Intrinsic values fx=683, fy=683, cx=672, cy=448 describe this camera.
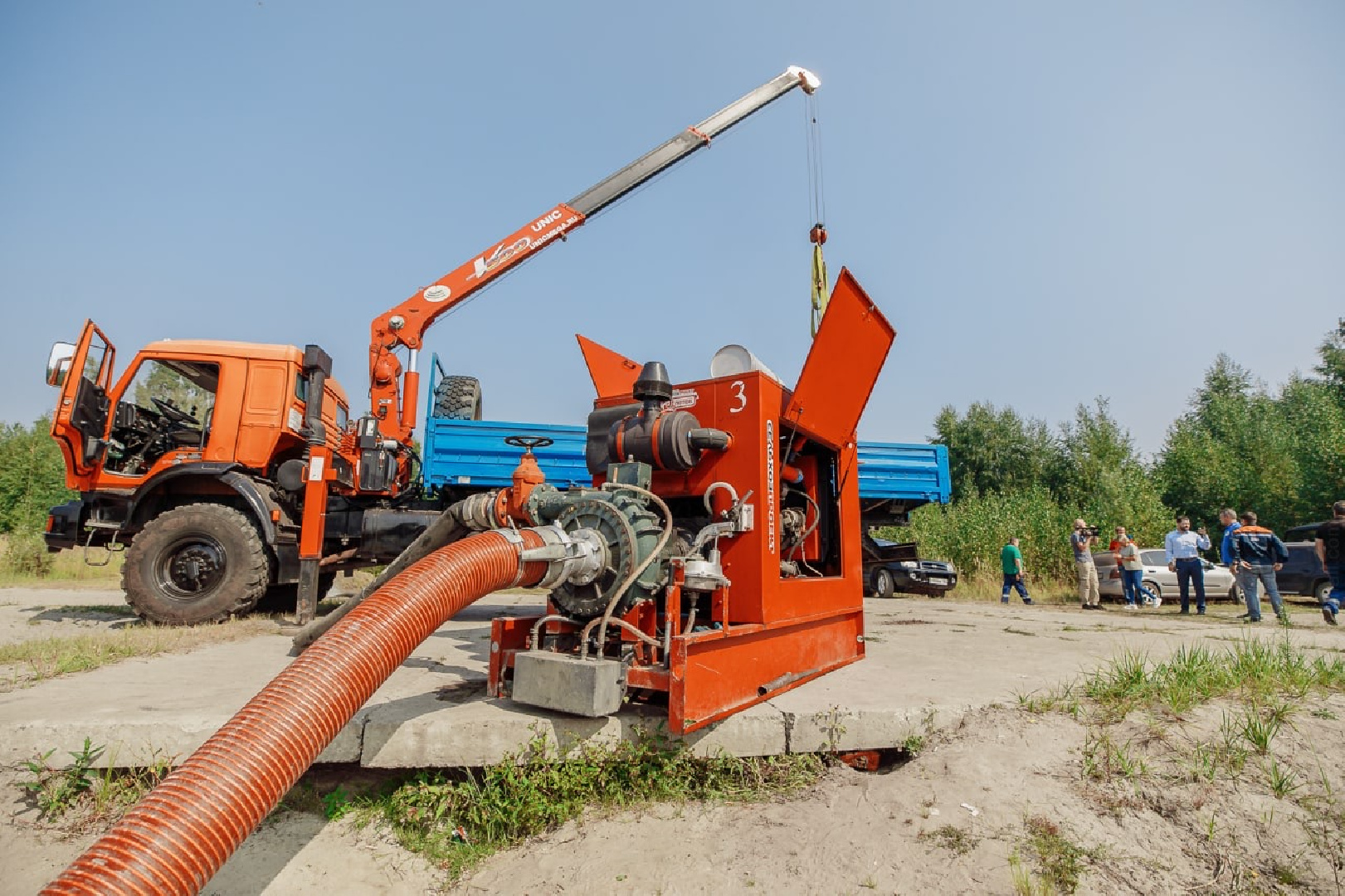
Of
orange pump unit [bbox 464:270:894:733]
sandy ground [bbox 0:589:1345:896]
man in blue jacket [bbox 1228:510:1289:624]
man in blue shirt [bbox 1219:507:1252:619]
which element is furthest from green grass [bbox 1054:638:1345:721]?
man in blue shirt [bbox 1219:507:1252:619]

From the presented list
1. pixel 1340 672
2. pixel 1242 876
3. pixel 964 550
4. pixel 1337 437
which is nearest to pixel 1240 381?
pixel 1337 437

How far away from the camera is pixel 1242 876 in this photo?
8.26ft

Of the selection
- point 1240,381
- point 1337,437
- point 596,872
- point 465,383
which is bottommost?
point 596,872

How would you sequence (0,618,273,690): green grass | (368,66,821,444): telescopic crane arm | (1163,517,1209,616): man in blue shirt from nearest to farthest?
1. (0,618,273,690): green grass
2. (368,66,821,444): telescopic crane arm
3. (1163,517,1209,616): man in blue shirt

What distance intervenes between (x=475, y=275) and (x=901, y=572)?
10511 mm

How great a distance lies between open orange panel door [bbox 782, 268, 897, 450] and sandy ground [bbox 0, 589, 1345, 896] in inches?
78.4

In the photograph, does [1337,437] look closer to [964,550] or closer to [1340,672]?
[964,550]

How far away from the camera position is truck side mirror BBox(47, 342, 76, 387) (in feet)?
21.1

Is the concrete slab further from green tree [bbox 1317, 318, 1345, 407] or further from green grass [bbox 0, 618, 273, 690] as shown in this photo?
green tree [bbox 1317, 318, 1345, 407]

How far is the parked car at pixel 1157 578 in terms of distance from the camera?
47.3 ft

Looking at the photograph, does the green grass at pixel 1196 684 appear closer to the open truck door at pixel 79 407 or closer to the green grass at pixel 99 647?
the green grass at pixel 99 647

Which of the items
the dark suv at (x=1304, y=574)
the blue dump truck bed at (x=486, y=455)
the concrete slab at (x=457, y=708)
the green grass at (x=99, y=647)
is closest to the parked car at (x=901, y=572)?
the blue dump truck bed at (x=486, y=455)

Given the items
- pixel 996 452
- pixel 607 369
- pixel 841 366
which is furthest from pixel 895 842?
pixel 996 452

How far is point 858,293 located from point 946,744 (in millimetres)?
2516
